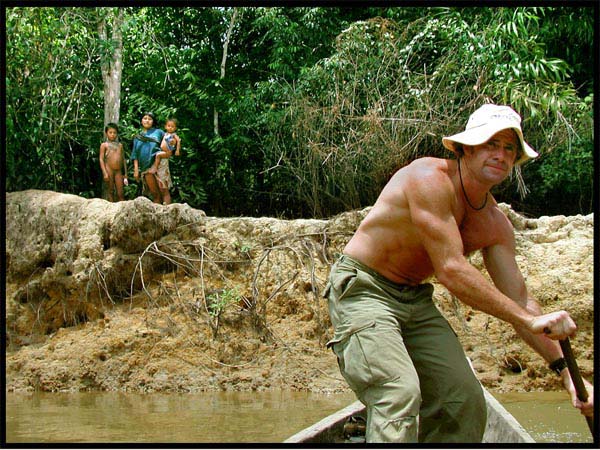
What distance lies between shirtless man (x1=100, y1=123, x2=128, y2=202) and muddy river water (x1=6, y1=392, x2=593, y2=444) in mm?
3587

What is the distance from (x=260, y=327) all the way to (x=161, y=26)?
6.31 metres

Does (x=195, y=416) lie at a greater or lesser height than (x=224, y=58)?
lesser

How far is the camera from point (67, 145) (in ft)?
37.6

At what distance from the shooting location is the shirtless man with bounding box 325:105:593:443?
306 centimetres

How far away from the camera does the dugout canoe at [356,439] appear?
3.83 metres

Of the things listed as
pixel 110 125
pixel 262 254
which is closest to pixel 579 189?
pixel 262 254

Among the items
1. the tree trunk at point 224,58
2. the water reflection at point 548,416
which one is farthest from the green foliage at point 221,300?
the tree trunk at point 224,58

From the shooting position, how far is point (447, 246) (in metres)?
3.12

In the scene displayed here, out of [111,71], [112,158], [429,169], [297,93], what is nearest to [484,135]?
[429,169]

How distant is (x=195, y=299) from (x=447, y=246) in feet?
17.4

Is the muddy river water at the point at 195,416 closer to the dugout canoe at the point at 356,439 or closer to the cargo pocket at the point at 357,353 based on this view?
the dugout canoe at the point at 356,439

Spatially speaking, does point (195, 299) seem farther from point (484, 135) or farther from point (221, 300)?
point (484, 135)

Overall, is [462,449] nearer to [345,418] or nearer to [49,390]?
[345,418]

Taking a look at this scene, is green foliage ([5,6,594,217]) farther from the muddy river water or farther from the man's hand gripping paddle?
the man's hand gripping paddle
